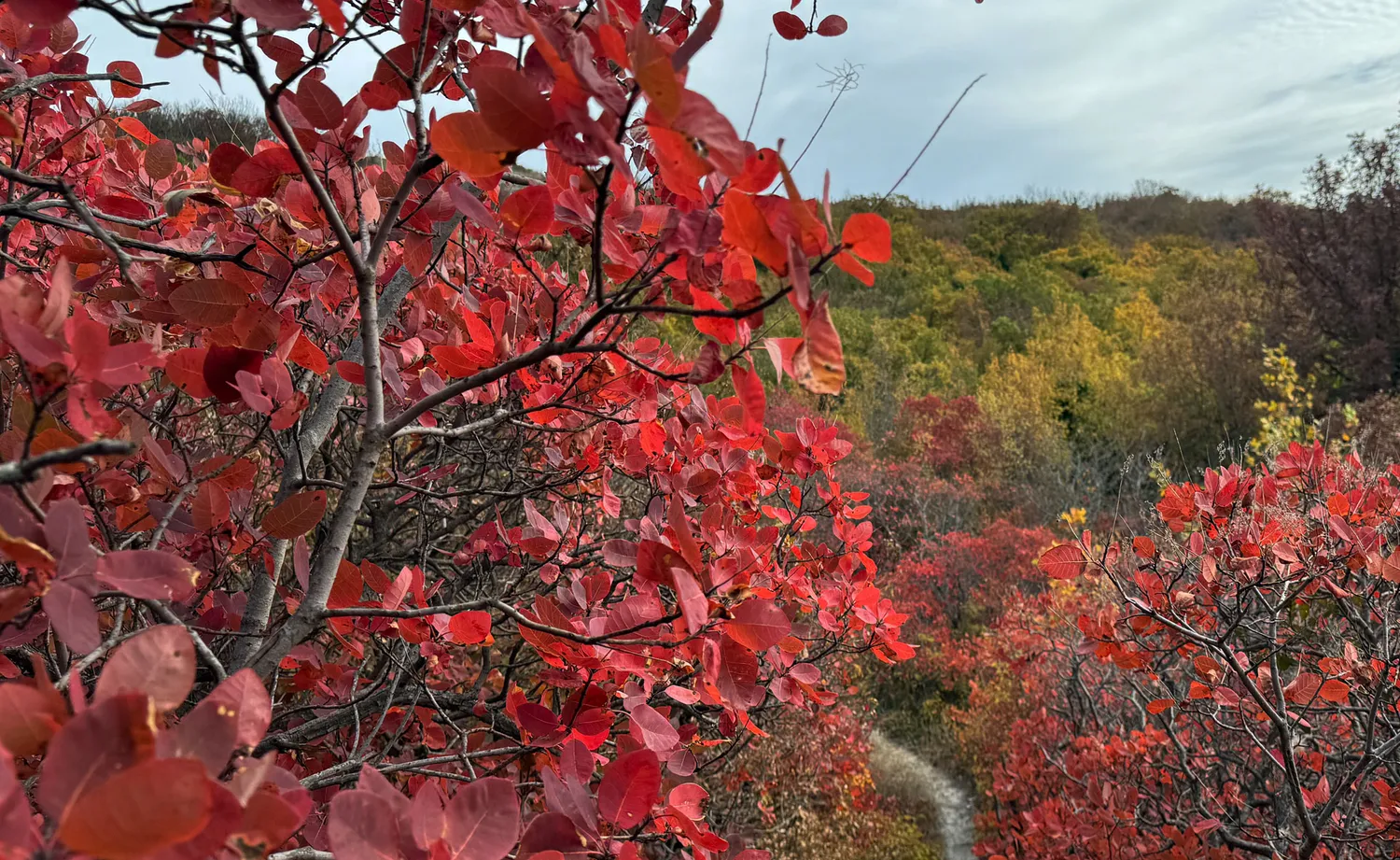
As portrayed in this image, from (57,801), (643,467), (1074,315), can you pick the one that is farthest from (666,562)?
(1074,315)

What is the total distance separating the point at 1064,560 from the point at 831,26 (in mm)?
1185

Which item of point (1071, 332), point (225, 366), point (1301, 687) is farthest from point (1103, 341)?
point (225, 366)

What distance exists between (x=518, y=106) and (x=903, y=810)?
5.38 m

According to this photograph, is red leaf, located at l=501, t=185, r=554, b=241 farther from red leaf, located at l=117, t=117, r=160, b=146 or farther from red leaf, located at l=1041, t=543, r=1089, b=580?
red leaf, located at l=1041, t=543, r=1089, b=580

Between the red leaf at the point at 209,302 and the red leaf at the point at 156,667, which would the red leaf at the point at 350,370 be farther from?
the red leaf at the point at 156,667

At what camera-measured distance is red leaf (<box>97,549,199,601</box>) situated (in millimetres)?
478

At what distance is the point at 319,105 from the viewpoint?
0.77 m

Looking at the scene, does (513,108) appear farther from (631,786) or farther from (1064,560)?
(1064,560)

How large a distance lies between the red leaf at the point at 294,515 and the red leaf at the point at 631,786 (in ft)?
1.42

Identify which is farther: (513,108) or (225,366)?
(225,366)

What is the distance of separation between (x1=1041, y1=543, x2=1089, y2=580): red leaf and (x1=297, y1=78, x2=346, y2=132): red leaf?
150 centimetres

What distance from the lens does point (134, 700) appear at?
1.04 ft

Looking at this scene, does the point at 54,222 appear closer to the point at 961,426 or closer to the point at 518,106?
the point at 518,106

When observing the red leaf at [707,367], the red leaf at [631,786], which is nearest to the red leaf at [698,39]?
the red leaf at [707,367]
